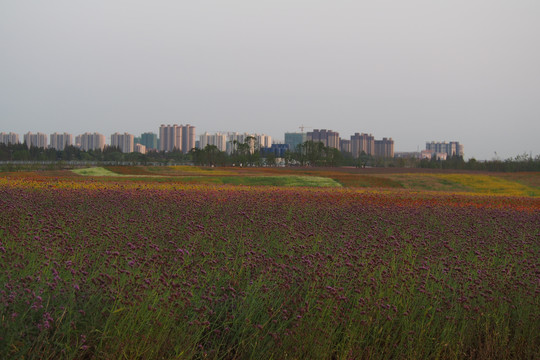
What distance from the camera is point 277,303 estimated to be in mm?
4965

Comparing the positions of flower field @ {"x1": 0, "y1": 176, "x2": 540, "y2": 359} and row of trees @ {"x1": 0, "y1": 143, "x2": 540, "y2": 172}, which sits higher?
row of trees @ {"x1": 0, "y1": 143, "x2": 540, "y2": 172}

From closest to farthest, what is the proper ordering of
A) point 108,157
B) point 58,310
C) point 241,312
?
point 58,310 < point 241,312 < point 108,157

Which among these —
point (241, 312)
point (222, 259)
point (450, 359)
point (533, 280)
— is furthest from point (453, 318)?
point (222, 259)

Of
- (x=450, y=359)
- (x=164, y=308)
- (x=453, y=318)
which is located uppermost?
(x=164, y=308)

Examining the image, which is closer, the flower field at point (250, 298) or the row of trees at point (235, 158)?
the flower field at point (250, 298)

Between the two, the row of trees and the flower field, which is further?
the row of trees

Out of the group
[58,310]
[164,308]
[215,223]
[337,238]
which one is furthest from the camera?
[215,223]

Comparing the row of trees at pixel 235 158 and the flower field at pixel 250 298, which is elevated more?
the row of trees at pixel 235 158

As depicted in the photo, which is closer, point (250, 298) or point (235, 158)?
point (250, 298)

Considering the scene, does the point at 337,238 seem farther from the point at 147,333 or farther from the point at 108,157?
the point at 108,157

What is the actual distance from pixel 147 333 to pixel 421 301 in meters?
3.12

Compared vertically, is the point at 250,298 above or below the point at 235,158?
below

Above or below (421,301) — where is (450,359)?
below

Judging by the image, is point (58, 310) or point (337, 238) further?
point (337, 238)
